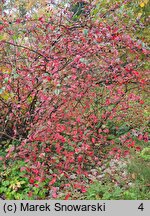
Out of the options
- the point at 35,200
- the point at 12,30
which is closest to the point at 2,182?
the point at 35,200

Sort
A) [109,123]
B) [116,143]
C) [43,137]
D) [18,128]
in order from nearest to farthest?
[43,137], [18,128], [116,143], [109,123]

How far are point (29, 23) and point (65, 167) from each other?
79.2 inches

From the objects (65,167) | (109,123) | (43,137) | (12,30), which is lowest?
(65,167)

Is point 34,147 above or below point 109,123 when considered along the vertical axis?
below

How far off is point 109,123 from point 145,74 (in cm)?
120

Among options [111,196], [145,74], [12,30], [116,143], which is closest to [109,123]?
[116,143]

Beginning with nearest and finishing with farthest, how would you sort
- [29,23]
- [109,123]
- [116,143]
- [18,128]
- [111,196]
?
[111,196], [29,23], [18,128], [116,143], [109,123]

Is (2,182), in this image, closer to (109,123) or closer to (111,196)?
(111,196)

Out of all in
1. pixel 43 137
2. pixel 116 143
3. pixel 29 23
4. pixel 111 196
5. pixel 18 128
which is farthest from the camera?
pixel 116 143

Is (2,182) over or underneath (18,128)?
underneath

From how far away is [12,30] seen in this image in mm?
3789

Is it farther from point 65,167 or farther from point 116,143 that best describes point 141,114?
point 65,167

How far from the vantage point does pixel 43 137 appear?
3627mm

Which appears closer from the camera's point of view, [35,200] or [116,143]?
[35,200]
